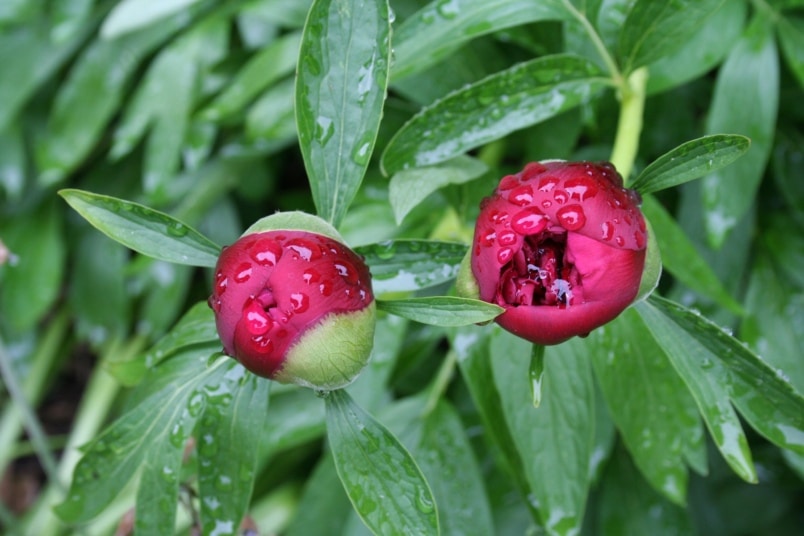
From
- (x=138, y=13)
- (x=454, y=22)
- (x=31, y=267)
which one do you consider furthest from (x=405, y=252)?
(x=31, y=267)

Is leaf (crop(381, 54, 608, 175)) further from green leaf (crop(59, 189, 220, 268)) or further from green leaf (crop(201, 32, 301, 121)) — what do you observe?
green leaf (crop(201, 32, 301, 121))

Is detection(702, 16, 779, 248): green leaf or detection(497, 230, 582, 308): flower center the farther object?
detection(702, 16, 779, 248): green leaf

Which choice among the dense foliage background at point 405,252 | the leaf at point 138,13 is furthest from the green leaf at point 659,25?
the leaf at point 138,13

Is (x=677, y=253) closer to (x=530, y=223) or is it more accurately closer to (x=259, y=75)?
(x=530, y=223)

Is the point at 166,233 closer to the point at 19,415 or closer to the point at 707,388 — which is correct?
the point at 707,388

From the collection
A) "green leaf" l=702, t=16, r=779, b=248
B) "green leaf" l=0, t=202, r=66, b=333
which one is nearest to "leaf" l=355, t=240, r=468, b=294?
"green leaf" l=702, t=16, r=779, b=248

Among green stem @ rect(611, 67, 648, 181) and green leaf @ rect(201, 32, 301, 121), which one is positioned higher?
green stem @ rect(611, 67, 648, 181)

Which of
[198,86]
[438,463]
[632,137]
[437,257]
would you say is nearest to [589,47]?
[632,137]
